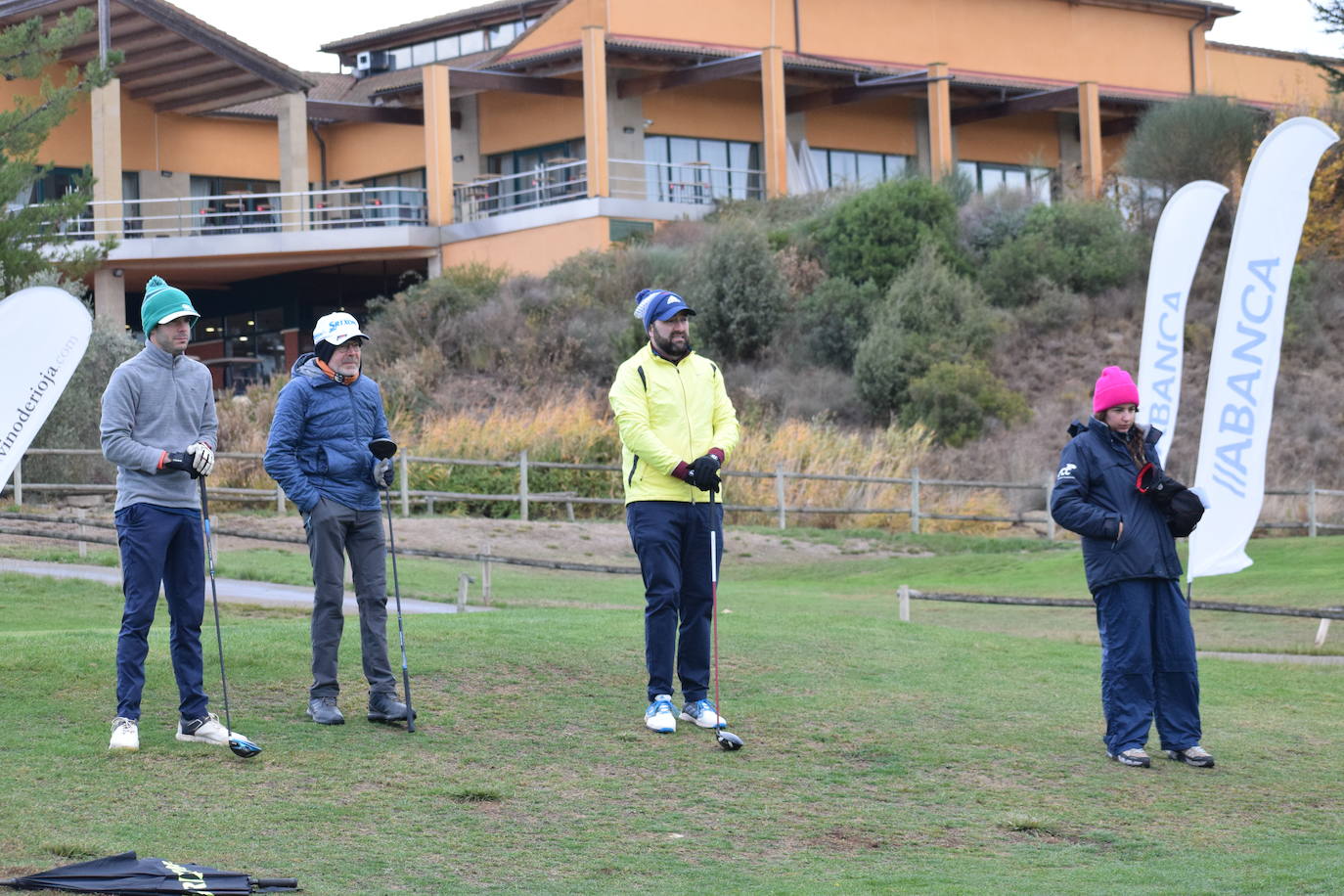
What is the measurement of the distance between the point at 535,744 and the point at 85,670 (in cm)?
296

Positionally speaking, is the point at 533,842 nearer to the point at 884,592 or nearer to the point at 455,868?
the point at 455,868

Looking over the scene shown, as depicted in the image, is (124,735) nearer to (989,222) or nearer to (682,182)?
(989,222)

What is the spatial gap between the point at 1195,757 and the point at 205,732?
486 centimetres

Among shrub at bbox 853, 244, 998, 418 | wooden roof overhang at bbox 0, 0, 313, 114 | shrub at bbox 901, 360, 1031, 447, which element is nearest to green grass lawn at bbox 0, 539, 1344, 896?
shrub at bbox 901, 360, 1031, 447

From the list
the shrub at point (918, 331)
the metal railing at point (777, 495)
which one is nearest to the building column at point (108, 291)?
the metal railing at point (777, 495)

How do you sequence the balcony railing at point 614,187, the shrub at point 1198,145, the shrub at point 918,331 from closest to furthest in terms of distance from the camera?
the shrub at point 918,331 → the shrub at point 1198,145 → the balcony railing at point 614,187

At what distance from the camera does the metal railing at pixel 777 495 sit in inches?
1070

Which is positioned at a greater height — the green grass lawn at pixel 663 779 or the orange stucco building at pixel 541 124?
the orange stucco building at pixel 541 124

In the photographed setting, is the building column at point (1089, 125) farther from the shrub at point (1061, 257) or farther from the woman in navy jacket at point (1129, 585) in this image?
the woman in navy jacket at point (1129, 585)

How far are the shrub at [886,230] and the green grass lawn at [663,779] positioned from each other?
2658 cm

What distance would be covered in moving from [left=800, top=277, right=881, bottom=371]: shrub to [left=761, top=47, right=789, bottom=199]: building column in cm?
694

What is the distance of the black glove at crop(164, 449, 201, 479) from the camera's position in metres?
7.72

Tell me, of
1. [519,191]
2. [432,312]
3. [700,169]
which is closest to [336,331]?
[432,312]

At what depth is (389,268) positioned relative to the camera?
155 feet
